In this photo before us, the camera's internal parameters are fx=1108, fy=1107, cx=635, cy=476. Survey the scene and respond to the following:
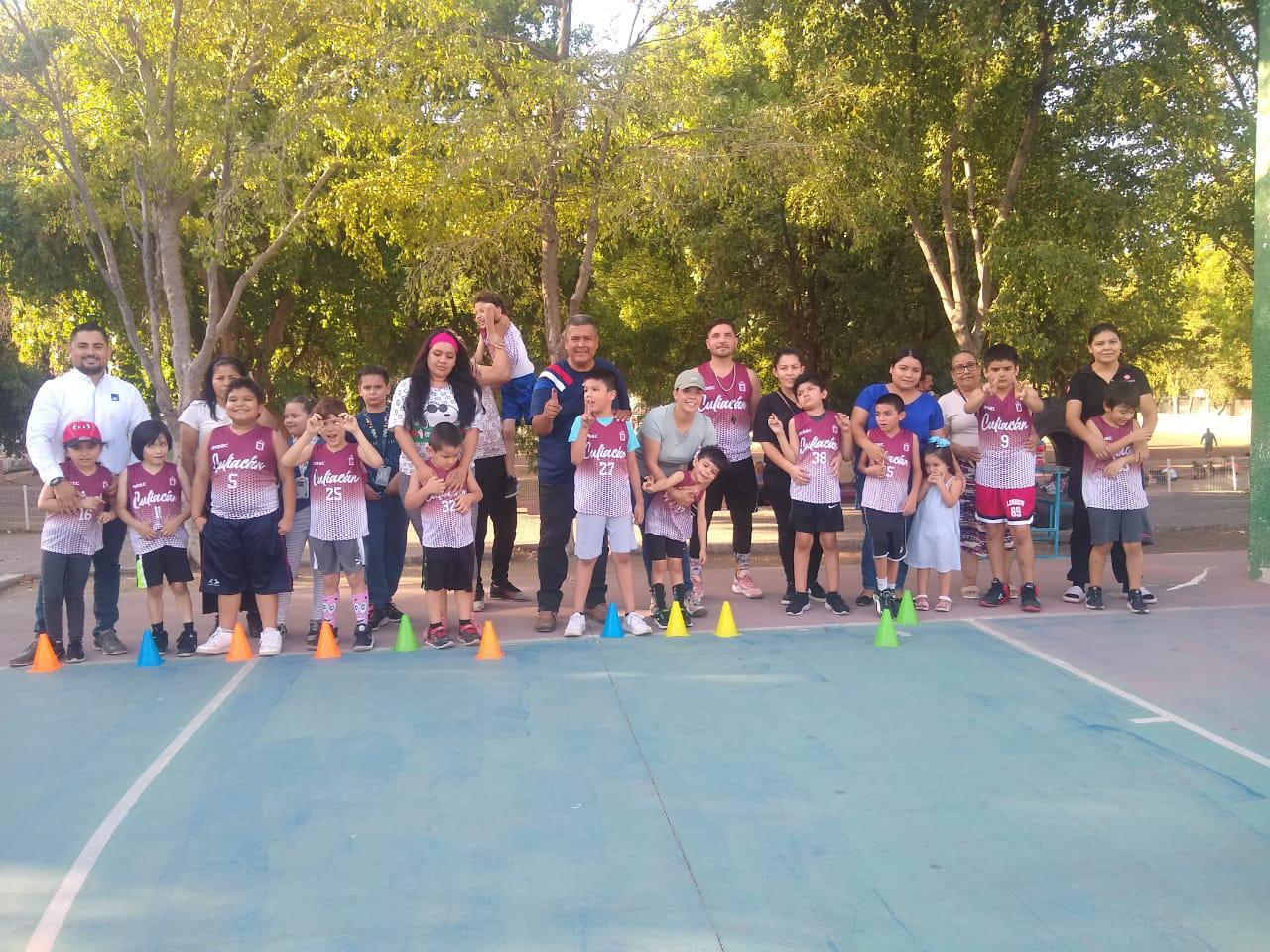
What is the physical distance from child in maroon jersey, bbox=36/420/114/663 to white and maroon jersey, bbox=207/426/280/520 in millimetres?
665

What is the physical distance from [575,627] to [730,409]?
197 centimetres

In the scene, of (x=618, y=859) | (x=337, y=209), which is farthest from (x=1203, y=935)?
(x=337, y=209)

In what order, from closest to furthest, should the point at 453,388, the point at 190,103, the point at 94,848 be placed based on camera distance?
the point at 94,848, the point at 453,388, the point at 190,103

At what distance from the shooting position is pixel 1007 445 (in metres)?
7.69

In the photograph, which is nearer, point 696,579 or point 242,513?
point 242,513

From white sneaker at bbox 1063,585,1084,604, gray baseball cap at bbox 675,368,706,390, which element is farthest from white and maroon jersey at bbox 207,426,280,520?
white sneaker at bbox 1063,585,1084,604

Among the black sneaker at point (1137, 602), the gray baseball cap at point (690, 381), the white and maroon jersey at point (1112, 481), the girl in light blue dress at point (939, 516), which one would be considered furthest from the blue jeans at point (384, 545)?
the black sneaker at point (1137, 602)

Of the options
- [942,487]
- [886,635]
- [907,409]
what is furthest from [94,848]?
[907,409]

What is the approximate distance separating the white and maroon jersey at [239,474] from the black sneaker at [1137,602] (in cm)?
565

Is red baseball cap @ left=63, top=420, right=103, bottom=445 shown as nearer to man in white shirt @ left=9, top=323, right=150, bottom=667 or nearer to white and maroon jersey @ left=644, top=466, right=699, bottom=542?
man in white shirt @ left=9, top=323, right=150, bottom=667

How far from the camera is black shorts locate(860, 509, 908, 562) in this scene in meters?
7.48

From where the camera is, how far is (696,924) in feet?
10.9

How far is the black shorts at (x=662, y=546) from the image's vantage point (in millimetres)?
7441

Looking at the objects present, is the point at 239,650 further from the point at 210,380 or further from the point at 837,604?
the point at 837,604
